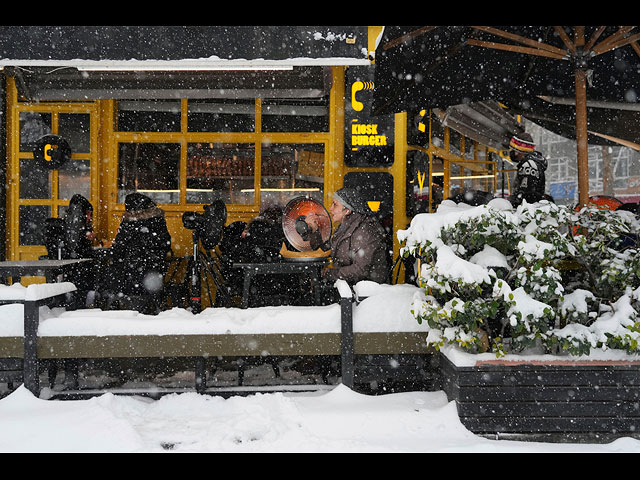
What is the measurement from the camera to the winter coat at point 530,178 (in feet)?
20.5

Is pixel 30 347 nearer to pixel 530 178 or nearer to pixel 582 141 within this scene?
pixel 582 141

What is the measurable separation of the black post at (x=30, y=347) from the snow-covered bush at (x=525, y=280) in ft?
9.07

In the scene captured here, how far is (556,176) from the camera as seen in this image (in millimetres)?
46375

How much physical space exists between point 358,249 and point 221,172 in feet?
12.2

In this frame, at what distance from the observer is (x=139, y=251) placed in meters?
5.61

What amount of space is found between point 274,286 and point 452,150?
6681mm

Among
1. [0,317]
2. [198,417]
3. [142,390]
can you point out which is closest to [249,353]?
[198,417]

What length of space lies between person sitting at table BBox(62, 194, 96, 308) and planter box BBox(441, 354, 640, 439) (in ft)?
14.1

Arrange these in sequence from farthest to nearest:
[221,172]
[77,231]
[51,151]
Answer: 1. [221,172]
2. [51,151]
3. [77,231]

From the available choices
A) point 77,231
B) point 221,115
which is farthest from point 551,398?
point 221,115

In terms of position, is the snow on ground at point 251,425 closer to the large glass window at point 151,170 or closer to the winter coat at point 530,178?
the winter coat at point 530,178

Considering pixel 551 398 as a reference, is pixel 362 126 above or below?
above

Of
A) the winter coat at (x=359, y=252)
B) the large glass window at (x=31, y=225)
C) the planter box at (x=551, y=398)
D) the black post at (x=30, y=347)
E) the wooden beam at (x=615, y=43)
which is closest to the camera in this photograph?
the planter box at (x=551, y=398)

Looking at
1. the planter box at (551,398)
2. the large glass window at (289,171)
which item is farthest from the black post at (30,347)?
the large glass window at (289,171)
